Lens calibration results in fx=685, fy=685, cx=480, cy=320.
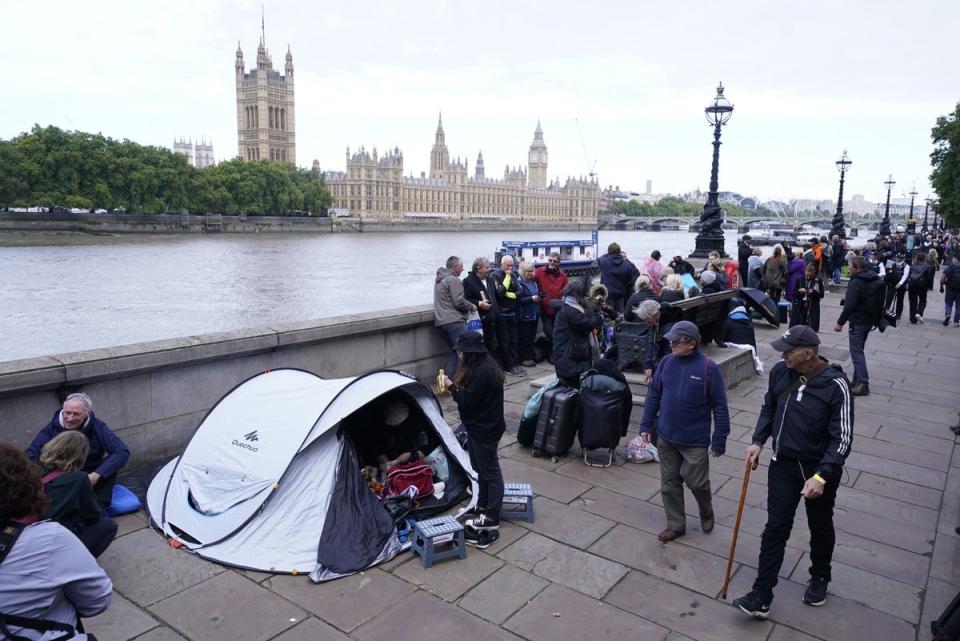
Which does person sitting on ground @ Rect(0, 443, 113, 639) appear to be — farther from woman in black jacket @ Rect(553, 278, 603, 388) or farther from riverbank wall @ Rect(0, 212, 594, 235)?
riverbank wall @ Rect(0, 212, 594, 235)

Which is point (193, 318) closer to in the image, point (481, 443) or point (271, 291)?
point (271, 291)

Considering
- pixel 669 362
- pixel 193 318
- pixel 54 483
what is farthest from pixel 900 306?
pixel 193 318

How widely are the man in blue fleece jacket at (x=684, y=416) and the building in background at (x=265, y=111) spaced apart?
140m

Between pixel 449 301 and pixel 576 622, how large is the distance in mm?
4987

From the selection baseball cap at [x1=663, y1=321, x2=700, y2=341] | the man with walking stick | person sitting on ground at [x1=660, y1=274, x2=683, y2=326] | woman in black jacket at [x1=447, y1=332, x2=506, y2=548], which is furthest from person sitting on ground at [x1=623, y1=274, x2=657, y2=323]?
the man with walking stick

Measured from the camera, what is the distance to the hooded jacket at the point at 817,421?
3.51 meters

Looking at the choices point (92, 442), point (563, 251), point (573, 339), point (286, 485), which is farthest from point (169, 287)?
point (286, 485)

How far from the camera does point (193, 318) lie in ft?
88.2

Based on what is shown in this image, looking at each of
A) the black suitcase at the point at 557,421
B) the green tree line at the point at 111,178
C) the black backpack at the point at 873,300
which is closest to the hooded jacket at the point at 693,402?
the black suitcase at the point at 557,421

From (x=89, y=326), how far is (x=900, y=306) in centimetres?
2578

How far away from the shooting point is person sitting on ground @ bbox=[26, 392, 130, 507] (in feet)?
14.0

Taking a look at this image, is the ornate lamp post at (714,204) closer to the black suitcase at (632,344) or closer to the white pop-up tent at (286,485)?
the black suitcase at (632,344)

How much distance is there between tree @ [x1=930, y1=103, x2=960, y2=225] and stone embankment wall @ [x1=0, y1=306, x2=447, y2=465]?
117ft

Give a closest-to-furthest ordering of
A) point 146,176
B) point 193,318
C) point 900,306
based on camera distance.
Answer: point 900,306 < point 193,318 < point 146,176
